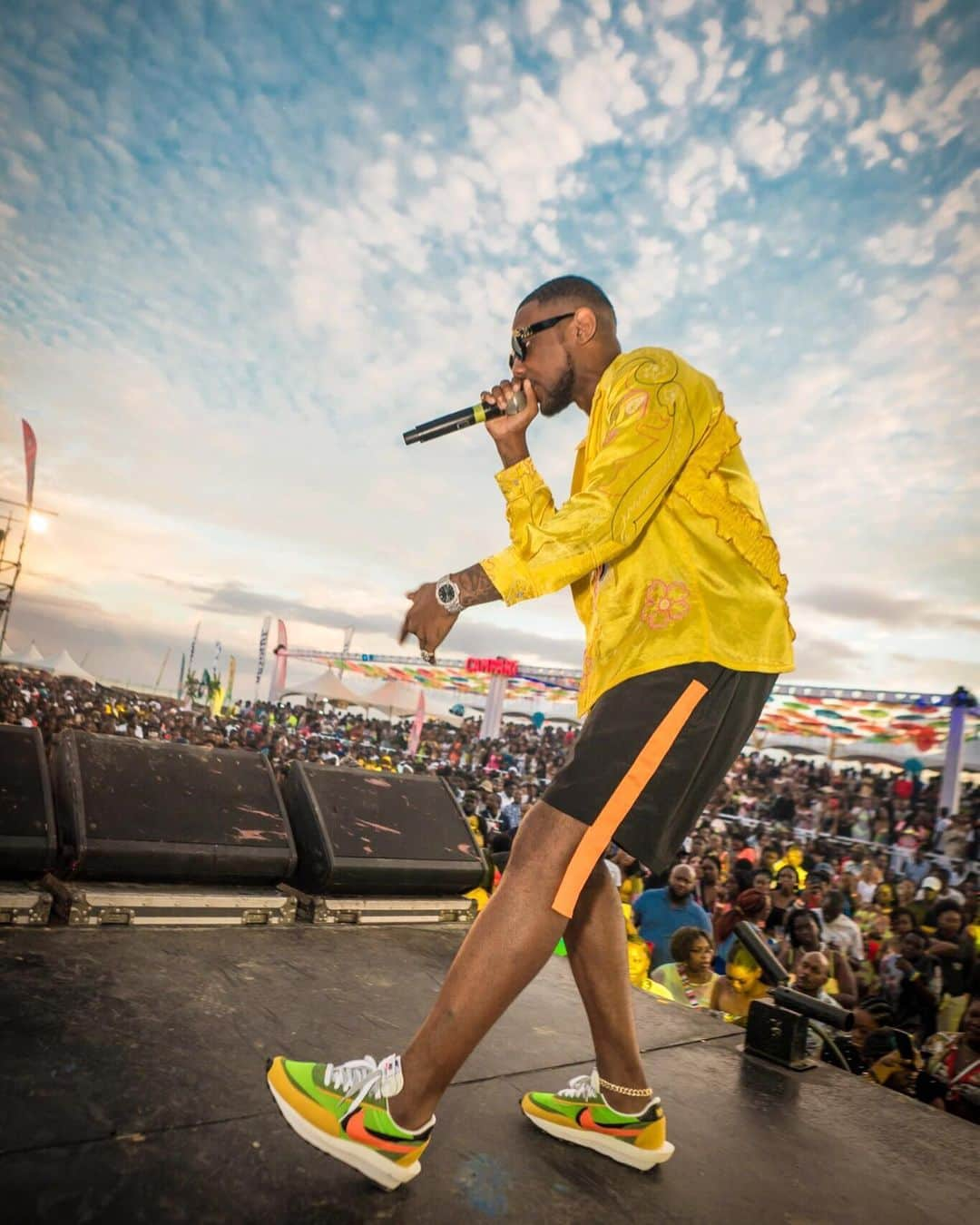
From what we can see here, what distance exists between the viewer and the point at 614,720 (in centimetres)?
147

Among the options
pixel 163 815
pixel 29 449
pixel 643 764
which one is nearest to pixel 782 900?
pixel 163 815

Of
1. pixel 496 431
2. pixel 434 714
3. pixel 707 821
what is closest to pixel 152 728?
pixel 707 821

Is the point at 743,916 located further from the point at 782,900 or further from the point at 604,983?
the point at 604,983

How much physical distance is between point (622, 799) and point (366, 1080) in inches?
26.6

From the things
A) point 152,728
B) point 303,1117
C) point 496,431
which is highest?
point 496,431

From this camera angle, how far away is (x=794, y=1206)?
142 cm

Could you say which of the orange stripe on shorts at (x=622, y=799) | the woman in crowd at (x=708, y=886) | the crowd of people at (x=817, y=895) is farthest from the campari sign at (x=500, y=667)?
the orange stripe on shorts at (x=622, y=799)

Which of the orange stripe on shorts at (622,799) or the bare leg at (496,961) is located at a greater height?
the orange stripe on shorts at (622,799)

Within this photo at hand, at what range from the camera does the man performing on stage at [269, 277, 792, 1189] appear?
4.32 ft

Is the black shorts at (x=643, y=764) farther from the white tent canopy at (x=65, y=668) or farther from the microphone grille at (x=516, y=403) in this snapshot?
the white tent canopy at (x=65, y=668)

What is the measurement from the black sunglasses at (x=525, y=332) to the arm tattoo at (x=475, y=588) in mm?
650

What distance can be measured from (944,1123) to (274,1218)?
179cm

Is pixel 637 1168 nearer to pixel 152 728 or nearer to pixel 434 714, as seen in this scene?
pixel 152 728

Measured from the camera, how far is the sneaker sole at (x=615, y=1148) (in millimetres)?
1474
